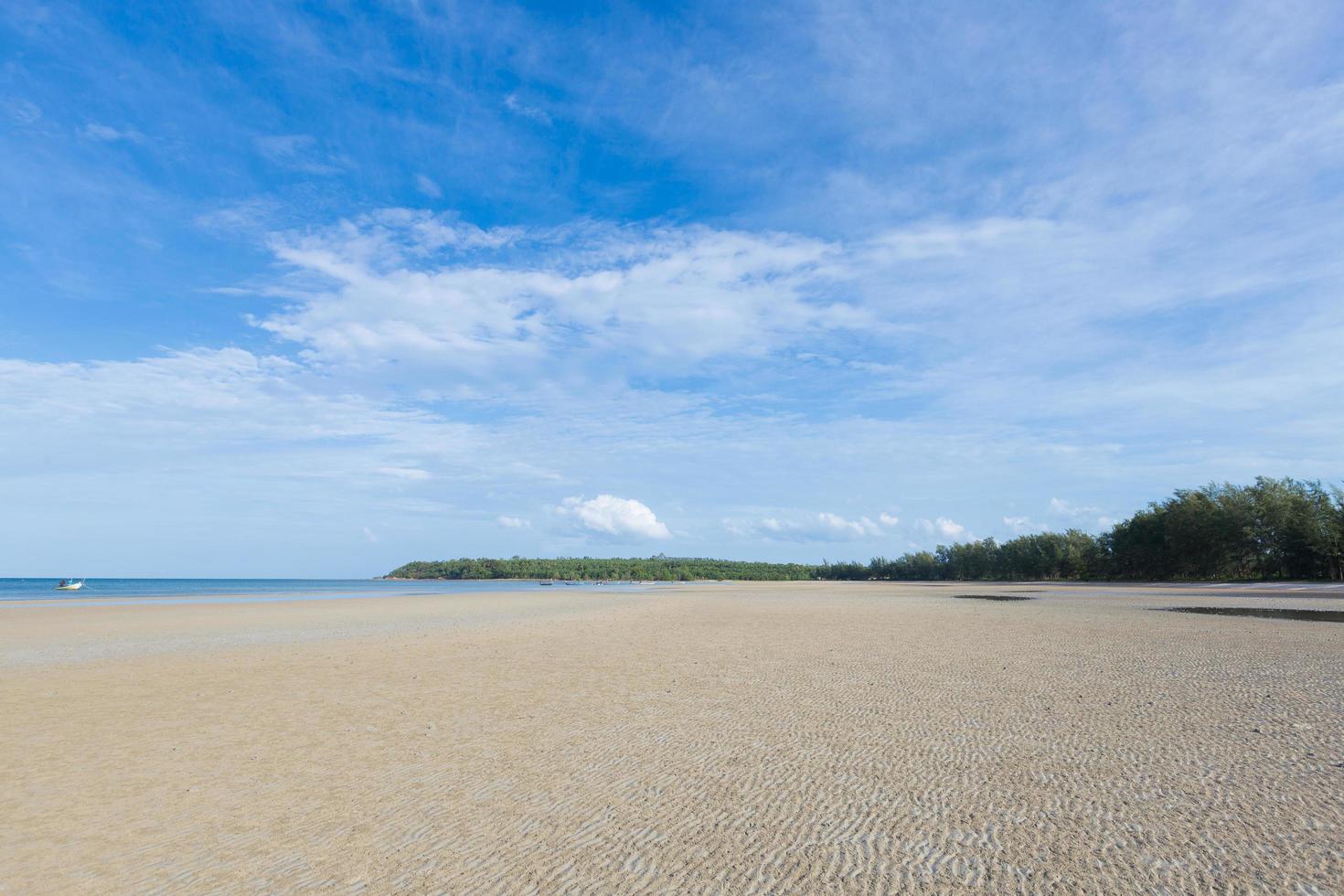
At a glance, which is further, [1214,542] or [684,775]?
[1214,542]

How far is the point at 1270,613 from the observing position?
94.3 feet

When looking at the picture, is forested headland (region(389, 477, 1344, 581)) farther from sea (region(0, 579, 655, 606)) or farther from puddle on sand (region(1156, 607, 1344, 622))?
sea (region(0, 579, 655, 606))

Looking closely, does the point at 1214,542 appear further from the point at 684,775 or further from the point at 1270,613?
the point at 684,775

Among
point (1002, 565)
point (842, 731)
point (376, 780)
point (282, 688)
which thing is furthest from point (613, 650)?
point (1002, 565)

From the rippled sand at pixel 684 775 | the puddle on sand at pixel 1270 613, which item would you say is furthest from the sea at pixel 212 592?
the puddle on sand at pixel 1270 613

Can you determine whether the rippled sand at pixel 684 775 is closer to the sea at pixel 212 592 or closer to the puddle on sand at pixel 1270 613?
the puddle on sand at pixel 1270 613

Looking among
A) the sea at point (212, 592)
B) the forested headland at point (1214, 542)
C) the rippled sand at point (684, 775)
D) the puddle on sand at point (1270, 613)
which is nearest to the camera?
the rippled sand at point (684, 775)

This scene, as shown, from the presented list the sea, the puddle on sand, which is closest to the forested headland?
the puddle on sand

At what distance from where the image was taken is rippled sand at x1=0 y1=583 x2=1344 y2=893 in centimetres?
498

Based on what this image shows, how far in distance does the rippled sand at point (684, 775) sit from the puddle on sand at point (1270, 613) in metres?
13.2

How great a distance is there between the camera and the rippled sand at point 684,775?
498 cm

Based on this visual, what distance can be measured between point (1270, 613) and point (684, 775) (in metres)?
32.9

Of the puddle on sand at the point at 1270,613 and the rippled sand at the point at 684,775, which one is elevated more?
the puddle on sand at the point at 1270,613

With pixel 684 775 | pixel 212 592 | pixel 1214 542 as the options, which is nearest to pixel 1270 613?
pixel 684 775
